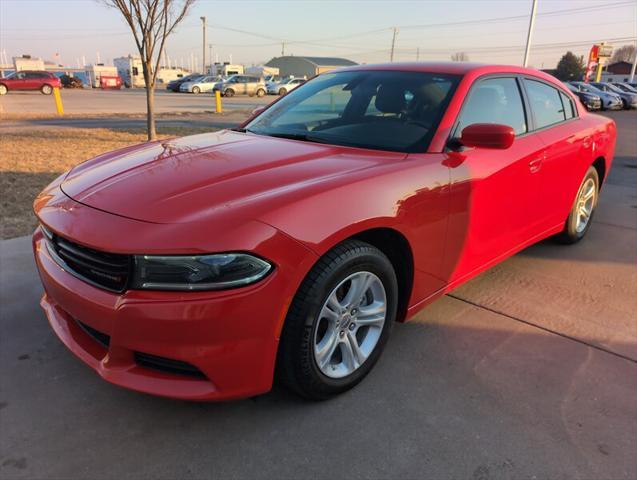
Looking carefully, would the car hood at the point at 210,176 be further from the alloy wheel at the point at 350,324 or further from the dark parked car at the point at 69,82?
the dark parked car at the point at 69,82

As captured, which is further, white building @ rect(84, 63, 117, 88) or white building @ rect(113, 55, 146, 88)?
white building @ rect(113, 55, 146, 88)

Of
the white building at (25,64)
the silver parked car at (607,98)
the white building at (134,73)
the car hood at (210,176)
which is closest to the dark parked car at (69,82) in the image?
the white building at (134,73)

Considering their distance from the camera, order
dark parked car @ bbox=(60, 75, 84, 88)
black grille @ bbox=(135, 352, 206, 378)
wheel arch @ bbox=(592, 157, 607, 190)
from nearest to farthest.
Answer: black grille @ bbox=(135, 352, 206, 378), wheel arch @ bbox=(592, 157, 607, 190), dark parked car @ bbox=(60, 75, 84, 88)

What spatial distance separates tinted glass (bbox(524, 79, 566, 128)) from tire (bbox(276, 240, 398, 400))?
204cm

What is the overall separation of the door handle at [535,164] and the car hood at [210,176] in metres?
1.18

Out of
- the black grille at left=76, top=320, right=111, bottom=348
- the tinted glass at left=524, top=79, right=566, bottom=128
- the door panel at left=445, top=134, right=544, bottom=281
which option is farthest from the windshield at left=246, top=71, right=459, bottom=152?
the black grille at left=76, top=320, right=111, bottom=348

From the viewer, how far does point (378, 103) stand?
10.2 feet

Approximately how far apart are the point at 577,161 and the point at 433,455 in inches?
118

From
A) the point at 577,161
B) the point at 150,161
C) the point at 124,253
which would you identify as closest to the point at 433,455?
Result: the point at 124,253

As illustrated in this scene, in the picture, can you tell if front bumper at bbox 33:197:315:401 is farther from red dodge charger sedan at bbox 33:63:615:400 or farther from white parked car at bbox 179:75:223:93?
white parked car at bbox 179:75:223:93

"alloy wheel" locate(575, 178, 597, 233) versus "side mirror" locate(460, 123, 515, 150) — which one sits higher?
"side mirror" locate(460, 123, 515, 150)

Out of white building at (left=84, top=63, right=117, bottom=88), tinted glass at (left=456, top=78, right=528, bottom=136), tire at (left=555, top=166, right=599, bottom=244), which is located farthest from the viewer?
white building at (left=84, top=63, right=117, bottom=88)

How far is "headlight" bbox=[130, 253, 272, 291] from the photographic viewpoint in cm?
181

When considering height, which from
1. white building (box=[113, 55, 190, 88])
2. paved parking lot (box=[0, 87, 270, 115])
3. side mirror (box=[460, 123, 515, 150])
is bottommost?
paved parking lot (box=[0, 87, 270, 115])
